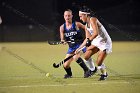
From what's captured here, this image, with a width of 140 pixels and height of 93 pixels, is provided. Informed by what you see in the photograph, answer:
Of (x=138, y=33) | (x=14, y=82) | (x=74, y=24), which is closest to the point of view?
(x=14, y=82)

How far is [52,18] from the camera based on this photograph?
3219cm

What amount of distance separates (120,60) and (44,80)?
21.2ft

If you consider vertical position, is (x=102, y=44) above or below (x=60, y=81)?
above

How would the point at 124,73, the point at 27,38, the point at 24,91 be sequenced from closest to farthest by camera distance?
the point at 24,91
the point at 124,73
the point at 27,38

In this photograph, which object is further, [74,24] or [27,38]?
[27,38]

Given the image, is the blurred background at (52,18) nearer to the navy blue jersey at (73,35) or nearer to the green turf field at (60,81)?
the green turf field at (60,81)

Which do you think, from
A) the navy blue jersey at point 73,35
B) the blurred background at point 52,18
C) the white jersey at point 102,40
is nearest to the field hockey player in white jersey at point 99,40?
the white jersey at point 102,40

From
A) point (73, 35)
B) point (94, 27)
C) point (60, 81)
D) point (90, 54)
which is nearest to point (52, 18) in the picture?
point (73, 35)

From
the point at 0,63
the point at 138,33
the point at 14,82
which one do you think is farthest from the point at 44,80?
the point at 138,33

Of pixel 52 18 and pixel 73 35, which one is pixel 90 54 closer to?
pixel 73 35

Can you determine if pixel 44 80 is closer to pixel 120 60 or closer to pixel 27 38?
pixel 120 60

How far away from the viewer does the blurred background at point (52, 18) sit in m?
30.5

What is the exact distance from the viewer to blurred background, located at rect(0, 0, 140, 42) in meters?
30.5

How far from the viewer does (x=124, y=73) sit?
13.1 m
